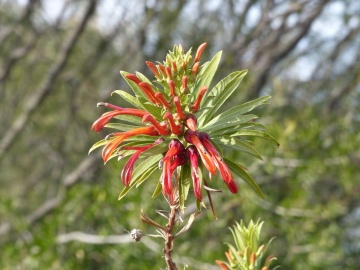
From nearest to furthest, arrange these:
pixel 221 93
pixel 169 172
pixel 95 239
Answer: pixel 169 172
pixel 221 93
pixel 95 239

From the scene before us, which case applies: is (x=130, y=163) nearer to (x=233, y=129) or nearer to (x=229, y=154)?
(x=233, y=129)

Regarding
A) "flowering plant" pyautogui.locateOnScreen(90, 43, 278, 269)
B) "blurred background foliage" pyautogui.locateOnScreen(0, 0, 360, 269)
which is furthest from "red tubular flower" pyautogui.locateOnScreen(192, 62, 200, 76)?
"blurred background foliage" pyautogui.locateOnScreen(0, 0, 360, 269)

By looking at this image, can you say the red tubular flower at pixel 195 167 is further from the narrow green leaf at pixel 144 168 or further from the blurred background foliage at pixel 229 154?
the blurred background foliage at pixel 229 154

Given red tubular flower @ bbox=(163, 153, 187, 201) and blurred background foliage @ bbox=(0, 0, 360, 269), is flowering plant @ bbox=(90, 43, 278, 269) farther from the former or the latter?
blurred background foliage @ bbox=(0, 0, 360, 269)

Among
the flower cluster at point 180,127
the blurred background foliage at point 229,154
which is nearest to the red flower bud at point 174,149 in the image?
the flower cluster at point 180,127

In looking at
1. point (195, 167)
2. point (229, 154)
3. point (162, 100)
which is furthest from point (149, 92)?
point (229, 154)

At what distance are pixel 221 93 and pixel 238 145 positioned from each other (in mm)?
92

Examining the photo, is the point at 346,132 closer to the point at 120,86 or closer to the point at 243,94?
the point at 243,94

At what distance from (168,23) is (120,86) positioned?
0.88 metres

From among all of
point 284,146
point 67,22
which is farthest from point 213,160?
point 67,22

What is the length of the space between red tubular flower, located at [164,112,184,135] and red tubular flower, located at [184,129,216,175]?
0.04ft

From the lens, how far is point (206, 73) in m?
0.77

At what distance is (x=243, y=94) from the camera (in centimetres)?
306

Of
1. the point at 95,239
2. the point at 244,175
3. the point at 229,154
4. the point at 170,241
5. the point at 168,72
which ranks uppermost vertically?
the point at 229,154
